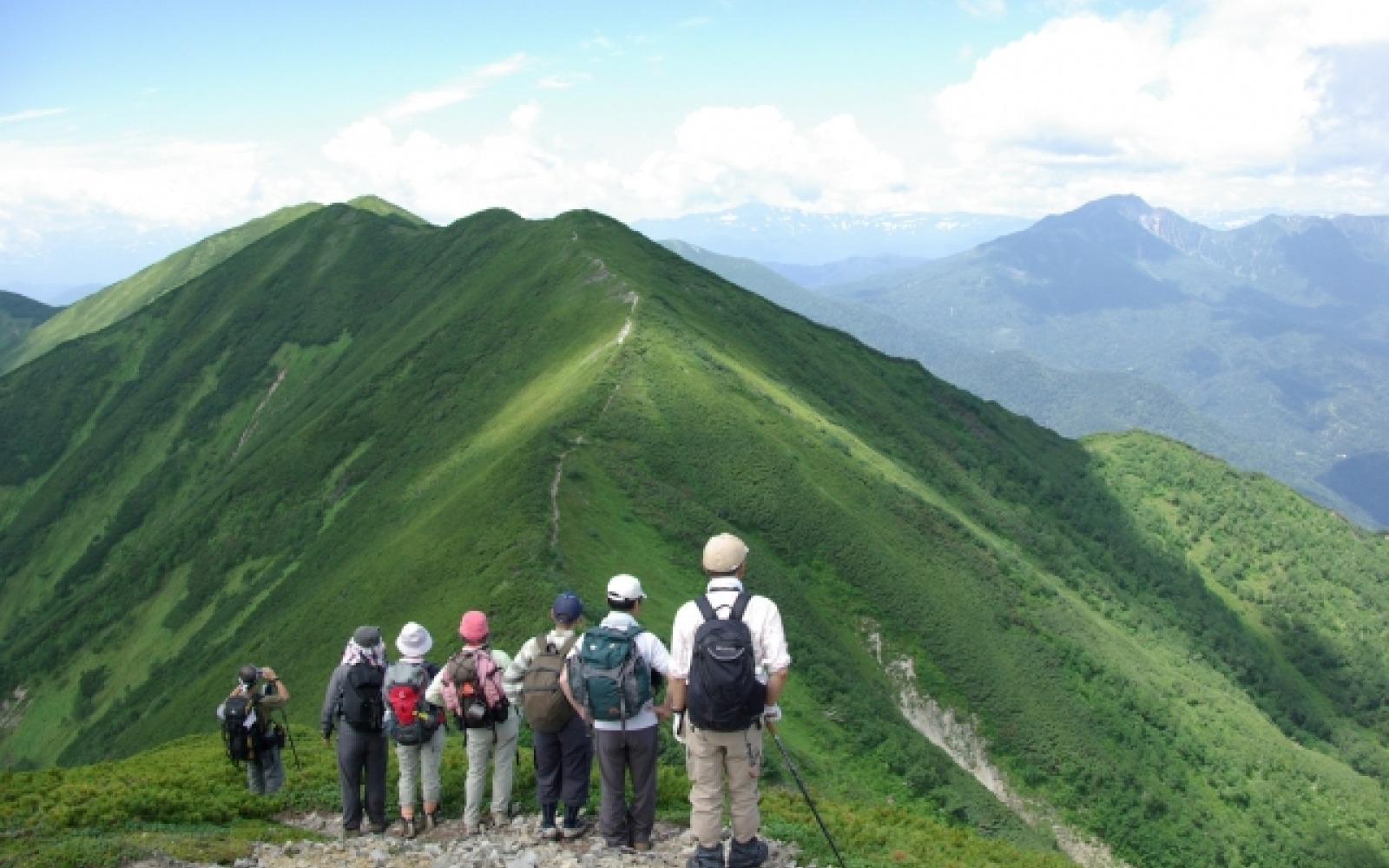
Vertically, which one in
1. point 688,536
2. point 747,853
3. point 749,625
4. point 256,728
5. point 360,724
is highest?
point 749,625

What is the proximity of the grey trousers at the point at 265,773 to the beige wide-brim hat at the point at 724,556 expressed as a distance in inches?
452

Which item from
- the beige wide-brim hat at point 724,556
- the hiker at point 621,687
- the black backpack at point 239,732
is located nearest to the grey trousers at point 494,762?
the hiker at point 621,687

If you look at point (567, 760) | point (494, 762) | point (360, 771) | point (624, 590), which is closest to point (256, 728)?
point (360, 771)

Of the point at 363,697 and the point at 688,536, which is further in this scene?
the point at 688,536

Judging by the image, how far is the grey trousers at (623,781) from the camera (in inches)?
489

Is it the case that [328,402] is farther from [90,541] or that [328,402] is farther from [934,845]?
[934,845]

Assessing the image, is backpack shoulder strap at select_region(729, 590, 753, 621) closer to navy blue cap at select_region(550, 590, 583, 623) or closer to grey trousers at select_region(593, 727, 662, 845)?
grey trousers at select_region(593, 727, 662, 845)

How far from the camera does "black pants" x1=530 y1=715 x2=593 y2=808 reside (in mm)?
13266

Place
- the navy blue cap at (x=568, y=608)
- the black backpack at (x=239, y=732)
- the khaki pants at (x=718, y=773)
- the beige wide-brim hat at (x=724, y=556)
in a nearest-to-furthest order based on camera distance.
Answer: the beige wide-brim hat at (x=724, y=556), the khaki pants at (x=718, y=773), the navy blue cap at (x=568, y=608), the black backpack at (x=239, y=732)

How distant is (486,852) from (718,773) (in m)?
3.82

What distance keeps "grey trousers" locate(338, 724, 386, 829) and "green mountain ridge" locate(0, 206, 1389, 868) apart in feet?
26.8

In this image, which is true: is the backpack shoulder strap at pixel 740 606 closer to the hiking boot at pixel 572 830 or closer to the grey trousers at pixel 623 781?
the grey trousers at pixel 623 781

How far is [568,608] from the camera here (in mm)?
12664

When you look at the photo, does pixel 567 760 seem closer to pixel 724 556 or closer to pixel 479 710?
pixel 479 710
